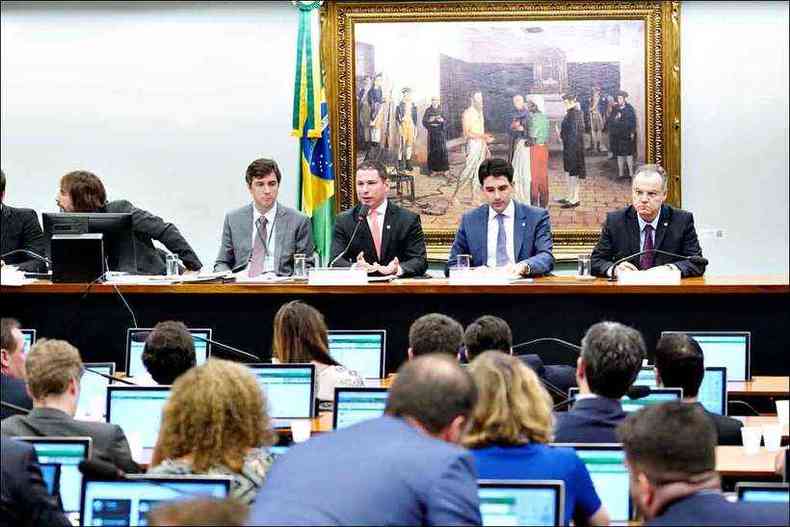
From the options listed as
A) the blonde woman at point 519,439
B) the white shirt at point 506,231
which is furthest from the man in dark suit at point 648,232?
the blonde woman at point 519,439

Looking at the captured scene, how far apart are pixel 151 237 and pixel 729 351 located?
3491 millimetres

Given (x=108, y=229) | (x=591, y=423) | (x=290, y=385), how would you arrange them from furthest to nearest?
(x=108, y=229) → (x=290, y=385) → (x=591, y=423)

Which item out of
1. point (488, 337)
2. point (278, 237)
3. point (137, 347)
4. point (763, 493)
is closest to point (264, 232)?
point (278, 237)

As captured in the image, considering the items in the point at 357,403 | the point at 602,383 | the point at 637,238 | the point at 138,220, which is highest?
the point at 138,220

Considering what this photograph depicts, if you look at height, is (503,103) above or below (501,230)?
above

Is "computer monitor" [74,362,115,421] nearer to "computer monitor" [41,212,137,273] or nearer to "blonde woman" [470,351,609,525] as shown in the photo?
"computer monitor" [41,212,137,273]

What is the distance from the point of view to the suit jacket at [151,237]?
787 cm

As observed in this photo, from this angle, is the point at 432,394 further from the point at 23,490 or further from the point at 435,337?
the point at 435,337

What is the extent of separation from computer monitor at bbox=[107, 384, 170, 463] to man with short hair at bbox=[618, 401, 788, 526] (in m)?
2.39

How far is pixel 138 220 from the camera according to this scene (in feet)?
26.0

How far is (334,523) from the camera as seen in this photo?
2.53m

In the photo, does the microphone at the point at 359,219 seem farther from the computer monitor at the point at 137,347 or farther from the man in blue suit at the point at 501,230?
the computer monitor at the point at 137,347

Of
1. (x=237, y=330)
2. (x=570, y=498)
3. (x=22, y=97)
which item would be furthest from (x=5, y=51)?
(x=570, y=498)

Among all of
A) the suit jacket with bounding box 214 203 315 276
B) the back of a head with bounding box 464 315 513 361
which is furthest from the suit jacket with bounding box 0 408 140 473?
the suit jacket with bounding box 214 203 315 276
